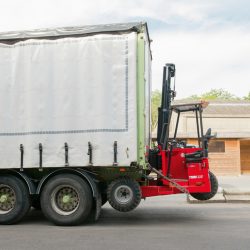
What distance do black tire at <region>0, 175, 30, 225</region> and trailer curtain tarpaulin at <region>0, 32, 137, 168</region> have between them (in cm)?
35

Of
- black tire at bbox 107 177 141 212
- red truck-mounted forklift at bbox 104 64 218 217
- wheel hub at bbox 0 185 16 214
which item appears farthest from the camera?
wheel hub at bbox 0 185 16 214

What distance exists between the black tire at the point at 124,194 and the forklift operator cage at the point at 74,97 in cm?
45

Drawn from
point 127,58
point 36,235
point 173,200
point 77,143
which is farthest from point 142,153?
point 173,200

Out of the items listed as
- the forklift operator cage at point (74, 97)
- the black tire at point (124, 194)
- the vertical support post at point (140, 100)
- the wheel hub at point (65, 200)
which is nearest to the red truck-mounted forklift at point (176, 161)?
the black tire at point (124, 194)

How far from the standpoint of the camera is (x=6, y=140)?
936 cm

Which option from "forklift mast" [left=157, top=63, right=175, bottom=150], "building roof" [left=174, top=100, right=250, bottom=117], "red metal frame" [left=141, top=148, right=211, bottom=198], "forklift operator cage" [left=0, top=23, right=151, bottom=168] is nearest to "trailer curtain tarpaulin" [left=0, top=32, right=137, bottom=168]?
"forklift operator cage" [left=0, top=23, right=151, bottom=168]

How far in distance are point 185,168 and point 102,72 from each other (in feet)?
8.84

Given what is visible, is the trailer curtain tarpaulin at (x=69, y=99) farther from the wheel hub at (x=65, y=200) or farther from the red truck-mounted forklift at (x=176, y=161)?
the red truck-mounted forklift at (x=176, y=161)

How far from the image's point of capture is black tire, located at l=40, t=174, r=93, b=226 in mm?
9117

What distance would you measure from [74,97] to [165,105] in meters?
2.13

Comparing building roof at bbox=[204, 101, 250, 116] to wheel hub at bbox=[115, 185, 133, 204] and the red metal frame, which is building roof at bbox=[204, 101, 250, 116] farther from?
wheel hub at bbox=[115, 185, 133, 204]

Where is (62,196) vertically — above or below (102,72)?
below

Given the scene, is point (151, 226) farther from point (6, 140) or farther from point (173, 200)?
point (173, 200)

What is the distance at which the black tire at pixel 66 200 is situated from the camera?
29.9ft
